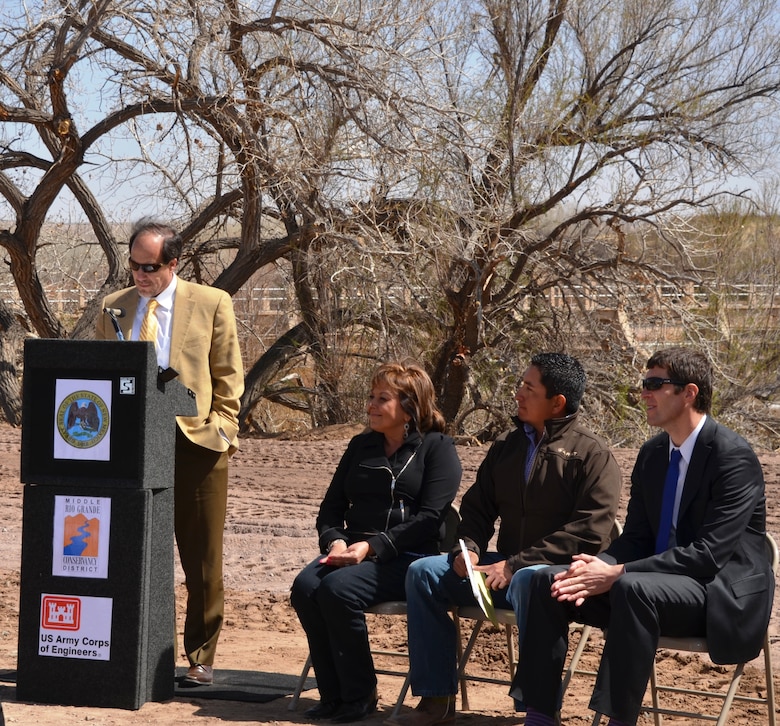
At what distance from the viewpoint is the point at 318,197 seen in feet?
42.9

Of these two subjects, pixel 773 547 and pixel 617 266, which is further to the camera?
pixel 617 266

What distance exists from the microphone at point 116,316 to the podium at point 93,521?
0.97 ft

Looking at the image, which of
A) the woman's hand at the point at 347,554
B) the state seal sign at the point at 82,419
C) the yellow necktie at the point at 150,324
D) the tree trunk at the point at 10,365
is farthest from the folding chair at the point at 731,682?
the tree trunk at the point at 10,365

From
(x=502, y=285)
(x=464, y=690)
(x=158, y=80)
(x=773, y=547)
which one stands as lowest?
(x=464, y=690)

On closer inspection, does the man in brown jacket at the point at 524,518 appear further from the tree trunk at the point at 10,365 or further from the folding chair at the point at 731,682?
the tree trunk at the point at 10,365

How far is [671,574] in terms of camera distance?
3.93m

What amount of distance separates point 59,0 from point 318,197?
3580mm

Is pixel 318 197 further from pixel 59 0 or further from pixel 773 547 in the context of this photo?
pixel 773 547

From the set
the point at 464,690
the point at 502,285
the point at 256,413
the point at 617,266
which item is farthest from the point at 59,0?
the point at 464,690

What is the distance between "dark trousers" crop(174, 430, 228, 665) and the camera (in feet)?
15.5

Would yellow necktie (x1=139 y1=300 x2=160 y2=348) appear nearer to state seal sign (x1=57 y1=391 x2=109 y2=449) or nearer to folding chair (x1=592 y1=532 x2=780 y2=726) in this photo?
state seal sign (x1=57 y1=391 x2=109 y2=449)

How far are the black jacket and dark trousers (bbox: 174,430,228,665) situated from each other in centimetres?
46

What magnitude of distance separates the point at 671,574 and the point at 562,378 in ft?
3.06

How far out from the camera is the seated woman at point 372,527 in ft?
14.6
